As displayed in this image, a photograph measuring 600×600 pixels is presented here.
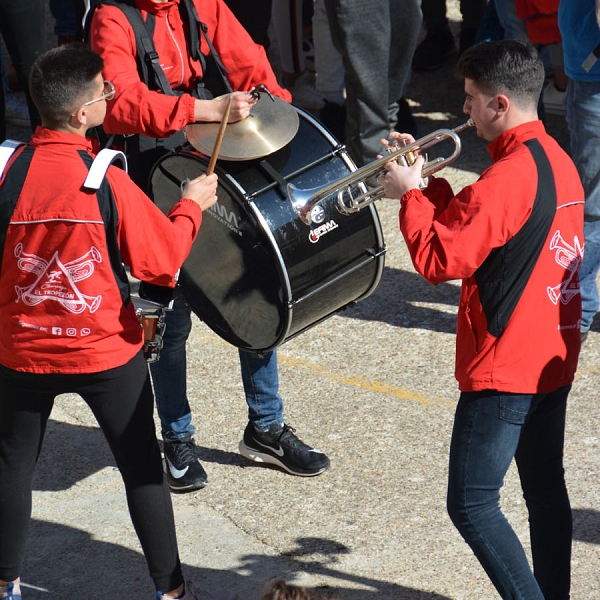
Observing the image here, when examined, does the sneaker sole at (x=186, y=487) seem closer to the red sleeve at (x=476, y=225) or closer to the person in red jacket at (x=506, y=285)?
the person in red jacket at (x=506, y=285)

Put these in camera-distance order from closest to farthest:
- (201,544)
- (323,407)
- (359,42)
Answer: (201,544) < (323,407) < (359,42)

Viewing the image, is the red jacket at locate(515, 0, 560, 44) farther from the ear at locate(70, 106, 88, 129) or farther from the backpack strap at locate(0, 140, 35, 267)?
the backpack strap at locate(0, 140, 35, 267)

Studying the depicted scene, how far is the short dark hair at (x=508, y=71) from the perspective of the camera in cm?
256

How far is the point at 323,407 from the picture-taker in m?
4.16

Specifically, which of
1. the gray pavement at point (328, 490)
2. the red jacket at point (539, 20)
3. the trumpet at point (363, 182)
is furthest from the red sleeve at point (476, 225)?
the red jacket at point (539, 20)

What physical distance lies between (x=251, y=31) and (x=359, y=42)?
981 millimetres

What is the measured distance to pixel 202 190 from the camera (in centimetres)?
301

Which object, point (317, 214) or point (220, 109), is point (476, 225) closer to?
point (317, 214)

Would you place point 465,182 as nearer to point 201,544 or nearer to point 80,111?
point 201,544

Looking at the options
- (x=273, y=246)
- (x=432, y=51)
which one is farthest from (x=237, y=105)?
(x=432, y=51)

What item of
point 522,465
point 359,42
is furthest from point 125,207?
point 359,42

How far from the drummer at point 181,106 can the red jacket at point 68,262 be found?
0.58m

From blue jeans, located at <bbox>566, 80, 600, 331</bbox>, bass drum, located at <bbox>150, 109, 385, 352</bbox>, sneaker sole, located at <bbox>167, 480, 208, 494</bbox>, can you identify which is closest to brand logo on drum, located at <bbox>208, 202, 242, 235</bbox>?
bass drum, located at <bbox>150, 109, 385, 352</bbox>

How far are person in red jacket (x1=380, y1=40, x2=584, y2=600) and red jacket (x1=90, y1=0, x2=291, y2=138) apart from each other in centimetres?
95
